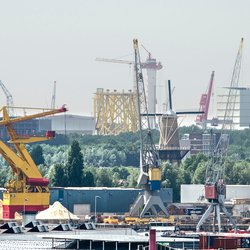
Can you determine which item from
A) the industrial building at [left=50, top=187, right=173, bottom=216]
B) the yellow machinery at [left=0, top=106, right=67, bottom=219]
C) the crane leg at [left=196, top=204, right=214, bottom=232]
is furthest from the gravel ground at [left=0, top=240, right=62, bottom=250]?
the industrial building at [left=50, top=187, right=173, bottom=216]

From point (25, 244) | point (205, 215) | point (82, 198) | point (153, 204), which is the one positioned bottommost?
point (25, 244)

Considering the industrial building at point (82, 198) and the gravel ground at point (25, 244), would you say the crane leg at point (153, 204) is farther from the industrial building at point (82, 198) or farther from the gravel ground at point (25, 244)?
the gravel ground at point (25, 244)

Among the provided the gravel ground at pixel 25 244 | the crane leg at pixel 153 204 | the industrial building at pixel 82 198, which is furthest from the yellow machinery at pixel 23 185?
the gravel ground at pixel 25 244

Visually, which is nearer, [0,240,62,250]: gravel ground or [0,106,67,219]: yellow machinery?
[0,240,62,250]: gravel ground

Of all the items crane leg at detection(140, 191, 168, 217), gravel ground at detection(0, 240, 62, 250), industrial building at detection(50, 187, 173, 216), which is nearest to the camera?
gravel ground at detection(0, 240, 62, 250)

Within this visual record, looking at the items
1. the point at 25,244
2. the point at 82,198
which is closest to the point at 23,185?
the point at 82,198

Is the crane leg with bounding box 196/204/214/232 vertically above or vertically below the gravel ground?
above

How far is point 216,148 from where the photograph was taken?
19925cm

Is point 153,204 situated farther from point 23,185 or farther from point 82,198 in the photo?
point 23,185

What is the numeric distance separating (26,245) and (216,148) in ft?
278

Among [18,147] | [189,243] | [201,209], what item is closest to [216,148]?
[201,209]

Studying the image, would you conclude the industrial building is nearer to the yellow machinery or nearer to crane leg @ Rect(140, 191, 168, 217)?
crane leg @ Rect(140, 191, 168, 217)

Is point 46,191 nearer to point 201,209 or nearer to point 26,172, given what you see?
point 26,172

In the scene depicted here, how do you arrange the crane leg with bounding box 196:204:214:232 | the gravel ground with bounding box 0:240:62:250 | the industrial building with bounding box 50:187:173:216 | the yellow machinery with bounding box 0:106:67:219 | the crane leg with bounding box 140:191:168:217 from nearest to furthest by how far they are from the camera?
the gravel ground with bounding box 0:240:62:250, the crane leg with bounding box 196:204:214:232, the yellow machinery with bounding box 0:106:67:219, the crane leg with bounding box 140:191:168:217, the industrial building with bounding box 50:187:173:216
